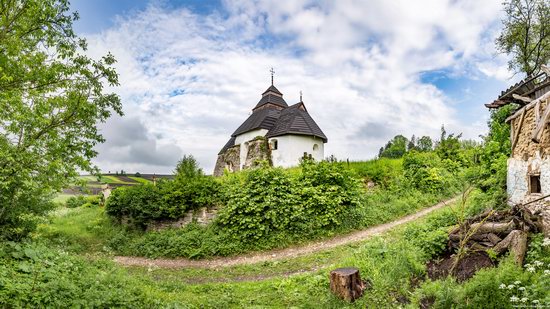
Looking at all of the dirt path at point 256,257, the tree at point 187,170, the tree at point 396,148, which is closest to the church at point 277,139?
the tree at point 187,170

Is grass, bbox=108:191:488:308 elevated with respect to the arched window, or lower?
lower

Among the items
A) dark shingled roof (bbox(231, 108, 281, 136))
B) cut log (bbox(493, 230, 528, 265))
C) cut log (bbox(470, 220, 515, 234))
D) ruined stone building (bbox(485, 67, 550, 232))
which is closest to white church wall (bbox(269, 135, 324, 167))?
dark shingled roof (bbox(231, 108, 281, 136))

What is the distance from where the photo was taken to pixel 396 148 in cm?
A: 4619

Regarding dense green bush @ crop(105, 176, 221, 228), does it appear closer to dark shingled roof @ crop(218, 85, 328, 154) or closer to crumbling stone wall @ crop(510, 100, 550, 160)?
crumbling stone wall @ crop(510, 100, 550, 160)

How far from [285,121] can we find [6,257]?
67.7 feet

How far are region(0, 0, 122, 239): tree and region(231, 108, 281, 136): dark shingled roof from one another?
17671mm

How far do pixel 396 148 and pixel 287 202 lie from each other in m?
38.1

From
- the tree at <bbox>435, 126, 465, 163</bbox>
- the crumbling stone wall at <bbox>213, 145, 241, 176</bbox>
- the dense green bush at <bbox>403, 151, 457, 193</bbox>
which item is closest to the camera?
the dense green bush at <bbox>403, 151, 457, 193</bbox>

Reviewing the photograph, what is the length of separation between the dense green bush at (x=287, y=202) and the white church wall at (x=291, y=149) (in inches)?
392

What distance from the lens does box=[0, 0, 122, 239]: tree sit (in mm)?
7355

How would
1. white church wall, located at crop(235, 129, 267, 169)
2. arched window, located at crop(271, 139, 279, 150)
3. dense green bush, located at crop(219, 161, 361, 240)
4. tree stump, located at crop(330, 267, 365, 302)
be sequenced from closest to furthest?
1. tree stump, located at crop(330, 267, 365, 302)
2. dense green bush, located at crop(219, 161, 361, 240)
3. arched window, located at crop(271, 139, 279, 150)
4. white church wall, located at crop(235, 129, 267, 169)

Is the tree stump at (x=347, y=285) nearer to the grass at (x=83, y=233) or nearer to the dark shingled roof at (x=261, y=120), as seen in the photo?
the grass at (x=83, y=233)

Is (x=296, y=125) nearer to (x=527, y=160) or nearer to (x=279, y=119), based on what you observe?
(x=279, y=119)

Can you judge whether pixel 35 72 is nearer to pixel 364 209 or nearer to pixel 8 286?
pixel 8 286
